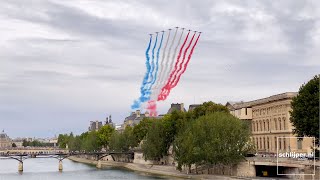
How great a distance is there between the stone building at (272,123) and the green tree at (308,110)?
16.3 metres

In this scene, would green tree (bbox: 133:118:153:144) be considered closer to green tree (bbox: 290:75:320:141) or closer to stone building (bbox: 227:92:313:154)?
stone building (bbox: 227:92:313:154)

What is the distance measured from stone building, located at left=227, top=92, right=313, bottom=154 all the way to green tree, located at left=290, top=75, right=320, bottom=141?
53.4 feet

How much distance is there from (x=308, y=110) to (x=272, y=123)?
3807cm

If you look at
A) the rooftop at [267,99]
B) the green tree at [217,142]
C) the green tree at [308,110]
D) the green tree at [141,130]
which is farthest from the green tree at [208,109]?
the green tree at [141,130]

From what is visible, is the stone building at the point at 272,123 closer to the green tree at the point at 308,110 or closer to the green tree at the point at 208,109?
the green tree at the point at 208,109

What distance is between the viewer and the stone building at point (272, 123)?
111875 millimetres

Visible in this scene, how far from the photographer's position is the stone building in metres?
112

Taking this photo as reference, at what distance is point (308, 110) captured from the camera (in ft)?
279

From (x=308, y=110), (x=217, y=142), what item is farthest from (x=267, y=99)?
(x=308, y=110)

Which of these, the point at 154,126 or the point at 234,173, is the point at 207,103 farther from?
the point at 234,173

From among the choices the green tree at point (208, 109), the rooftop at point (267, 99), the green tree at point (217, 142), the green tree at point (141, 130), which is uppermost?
the rooftop at point (267, 99)

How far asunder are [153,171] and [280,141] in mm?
28751

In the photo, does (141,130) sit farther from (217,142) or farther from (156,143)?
(217,142)

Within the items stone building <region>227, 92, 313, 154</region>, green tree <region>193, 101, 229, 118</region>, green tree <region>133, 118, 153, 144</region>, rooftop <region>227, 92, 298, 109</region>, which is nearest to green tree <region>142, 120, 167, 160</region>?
green tree <region>193, 101, 229, 118</region>
